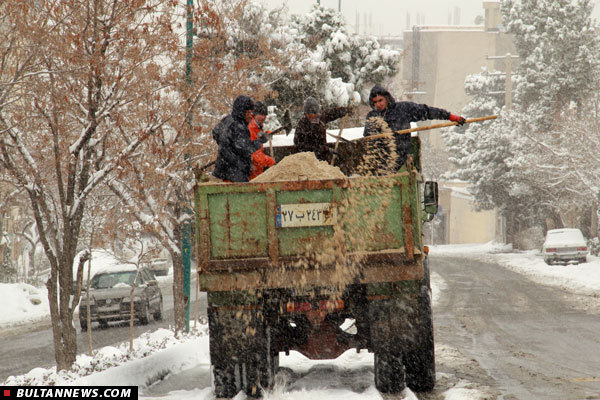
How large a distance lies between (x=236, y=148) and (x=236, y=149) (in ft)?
0.04

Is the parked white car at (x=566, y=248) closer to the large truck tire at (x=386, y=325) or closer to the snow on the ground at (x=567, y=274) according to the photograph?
the snow on the ground at (x=567, y=274)

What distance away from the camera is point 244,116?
8297mm

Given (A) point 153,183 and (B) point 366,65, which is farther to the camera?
(B) point 366,65

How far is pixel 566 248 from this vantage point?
1345 inches

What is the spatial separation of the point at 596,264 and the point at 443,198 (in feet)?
171

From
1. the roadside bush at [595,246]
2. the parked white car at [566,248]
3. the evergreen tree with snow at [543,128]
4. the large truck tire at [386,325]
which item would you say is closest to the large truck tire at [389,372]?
the large truck tire at [386,325]

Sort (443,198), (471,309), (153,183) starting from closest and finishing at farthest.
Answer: (153,183) → (471,309) → (443,198)

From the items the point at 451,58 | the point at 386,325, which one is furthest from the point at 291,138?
the point at 451,58

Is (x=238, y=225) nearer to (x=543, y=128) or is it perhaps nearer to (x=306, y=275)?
(x=306, y=275)

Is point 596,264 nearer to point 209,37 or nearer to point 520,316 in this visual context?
point 520,316

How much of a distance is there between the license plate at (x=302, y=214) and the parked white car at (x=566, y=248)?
97.2ft

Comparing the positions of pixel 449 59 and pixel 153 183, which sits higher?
pixel 449 59

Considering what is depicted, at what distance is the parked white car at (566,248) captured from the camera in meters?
34.0

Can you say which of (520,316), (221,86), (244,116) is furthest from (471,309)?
(244,116)
